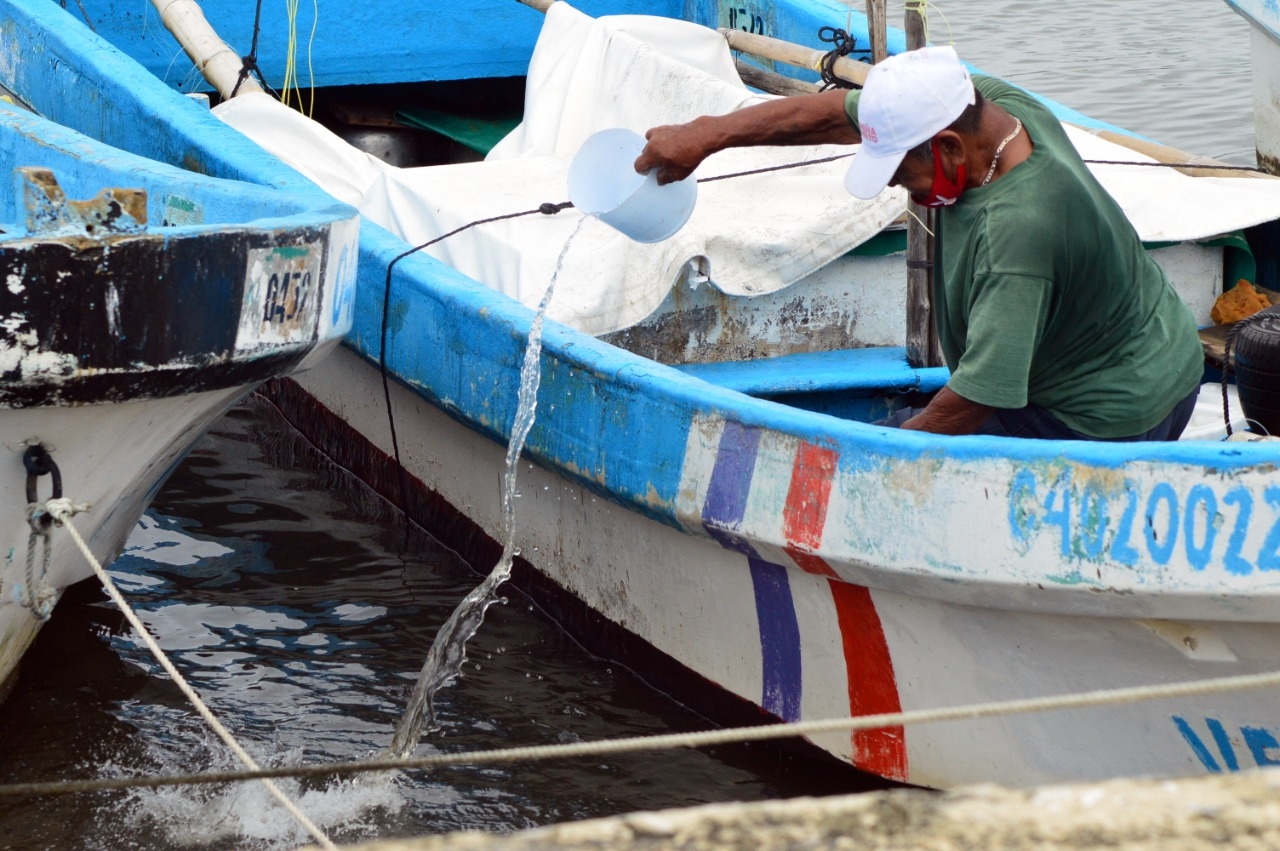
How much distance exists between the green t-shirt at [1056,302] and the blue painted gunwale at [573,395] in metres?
0.23

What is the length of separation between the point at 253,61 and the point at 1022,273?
3768 mm

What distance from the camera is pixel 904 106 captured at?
2.73 m

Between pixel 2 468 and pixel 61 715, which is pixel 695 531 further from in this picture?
pixel 61 715

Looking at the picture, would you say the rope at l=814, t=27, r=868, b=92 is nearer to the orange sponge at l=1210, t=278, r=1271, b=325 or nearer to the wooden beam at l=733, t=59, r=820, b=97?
the wooden beam at l=733, t=59, r=820, b=97

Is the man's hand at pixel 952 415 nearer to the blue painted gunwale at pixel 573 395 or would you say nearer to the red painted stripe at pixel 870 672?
the blue painted gunwale at pixel 573 395

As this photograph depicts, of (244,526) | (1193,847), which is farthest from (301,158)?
(1193,847)

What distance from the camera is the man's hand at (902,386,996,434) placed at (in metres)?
2.81

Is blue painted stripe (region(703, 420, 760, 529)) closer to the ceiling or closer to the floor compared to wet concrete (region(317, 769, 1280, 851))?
closer to the floor

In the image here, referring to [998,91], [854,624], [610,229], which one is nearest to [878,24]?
[998,91]

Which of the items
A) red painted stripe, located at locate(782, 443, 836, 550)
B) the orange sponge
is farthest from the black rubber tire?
red painted stripe, located at locate(782, 443, 836, 550)

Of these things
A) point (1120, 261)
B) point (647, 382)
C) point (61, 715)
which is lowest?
point (61, 715)

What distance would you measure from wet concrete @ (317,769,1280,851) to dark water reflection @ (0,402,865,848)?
1.81m

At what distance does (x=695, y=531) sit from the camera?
3.12 meters

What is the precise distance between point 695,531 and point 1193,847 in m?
1.80
